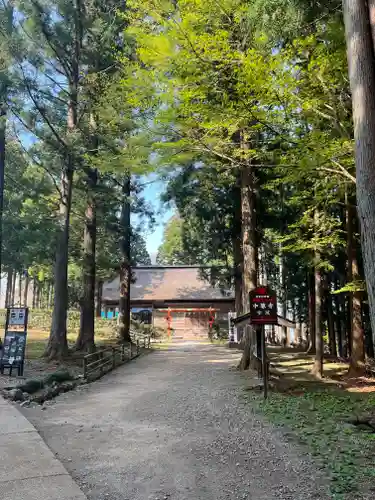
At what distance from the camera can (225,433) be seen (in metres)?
5.53

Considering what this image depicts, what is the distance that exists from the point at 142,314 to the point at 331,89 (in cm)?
2571

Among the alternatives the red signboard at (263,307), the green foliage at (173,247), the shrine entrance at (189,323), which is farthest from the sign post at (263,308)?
the green foliage at (173,247)

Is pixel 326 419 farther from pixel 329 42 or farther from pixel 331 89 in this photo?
pixel 329 42

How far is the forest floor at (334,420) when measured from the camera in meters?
4.05

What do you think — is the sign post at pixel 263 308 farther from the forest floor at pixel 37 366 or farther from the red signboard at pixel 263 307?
the forest floor at pixel 37 366

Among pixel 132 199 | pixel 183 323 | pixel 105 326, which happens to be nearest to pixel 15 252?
pixel 132 199

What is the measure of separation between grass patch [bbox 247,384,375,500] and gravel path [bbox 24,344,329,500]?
237mm

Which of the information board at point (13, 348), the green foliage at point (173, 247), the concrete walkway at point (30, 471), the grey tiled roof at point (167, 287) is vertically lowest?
the concrete walkway at point (30, 471)

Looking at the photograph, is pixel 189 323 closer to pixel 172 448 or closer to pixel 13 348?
pixel 13 348

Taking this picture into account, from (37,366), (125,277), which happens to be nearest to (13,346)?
(37,366)

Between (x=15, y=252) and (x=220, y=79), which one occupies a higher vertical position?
(x=220, y=79)

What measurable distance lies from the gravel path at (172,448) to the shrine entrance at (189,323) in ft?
63.6

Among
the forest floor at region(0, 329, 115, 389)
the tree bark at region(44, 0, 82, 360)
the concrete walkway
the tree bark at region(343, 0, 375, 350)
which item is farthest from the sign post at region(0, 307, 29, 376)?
the tree bark at region(343, 0, 375, 350)

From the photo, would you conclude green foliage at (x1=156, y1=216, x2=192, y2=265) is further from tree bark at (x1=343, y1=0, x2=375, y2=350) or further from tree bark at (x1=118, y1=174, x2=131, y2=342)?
tree bark at (x1=343, y1=0, x2=375, y2=350)
